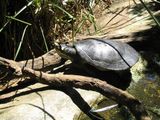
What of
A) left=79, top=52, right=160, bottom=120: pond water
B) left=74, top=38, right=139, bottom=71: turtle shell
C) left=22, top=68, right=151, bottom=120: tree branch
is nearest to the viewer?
left=22, top=68, right=151, bottom=120: tree branch

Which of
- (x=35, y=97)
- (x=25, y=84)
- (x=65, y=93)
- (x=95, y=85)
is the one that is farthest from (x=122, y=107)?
(x=25, y=84)

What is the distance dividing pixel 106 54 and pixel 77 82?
57 cm

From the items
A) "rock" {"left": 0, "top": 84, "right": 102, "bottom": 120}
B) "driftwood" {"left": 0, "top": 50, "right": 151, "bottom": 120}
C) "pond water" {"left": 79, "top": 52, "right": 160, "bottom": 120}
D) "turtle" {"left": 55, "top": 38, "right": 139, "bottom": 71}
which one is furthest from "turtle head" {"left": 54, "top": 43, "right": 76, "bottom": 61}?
"pond water" {"left": 79, "top": 52, "right": 160, "bottom": 120}

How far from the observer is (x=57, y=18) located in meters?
3.86

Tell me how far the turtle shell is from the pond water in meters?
0.18

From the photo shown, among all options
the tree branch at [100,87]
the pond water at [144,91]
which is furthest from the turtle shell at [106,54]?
the tree branch at [100,87]

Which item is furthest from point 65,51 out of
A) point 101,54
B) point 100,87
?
point 100,87

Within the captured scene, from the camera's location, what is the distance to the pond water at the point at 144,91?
254cm

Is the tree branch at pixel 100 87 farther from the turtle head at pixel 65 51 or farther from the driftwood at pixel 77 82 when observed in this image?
the turtle head at pixel 65 51

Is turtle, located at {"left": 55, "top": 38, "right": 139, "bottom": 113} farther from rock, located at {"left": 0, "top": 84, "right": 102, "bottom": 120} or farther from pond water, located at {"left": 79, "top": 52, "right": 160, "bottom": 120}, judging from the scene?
rock, located at {"left": 0, "top": 84, "right": 102, "bottom": 120}

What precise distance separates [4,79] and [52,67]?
1.53 ft

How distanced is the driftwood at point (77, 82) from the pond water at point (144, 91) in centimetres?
16

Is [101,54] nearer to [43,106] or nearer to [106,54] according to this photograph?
[106,54]

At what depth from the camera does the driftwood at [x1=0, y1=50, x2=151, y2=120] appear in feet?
7.58
